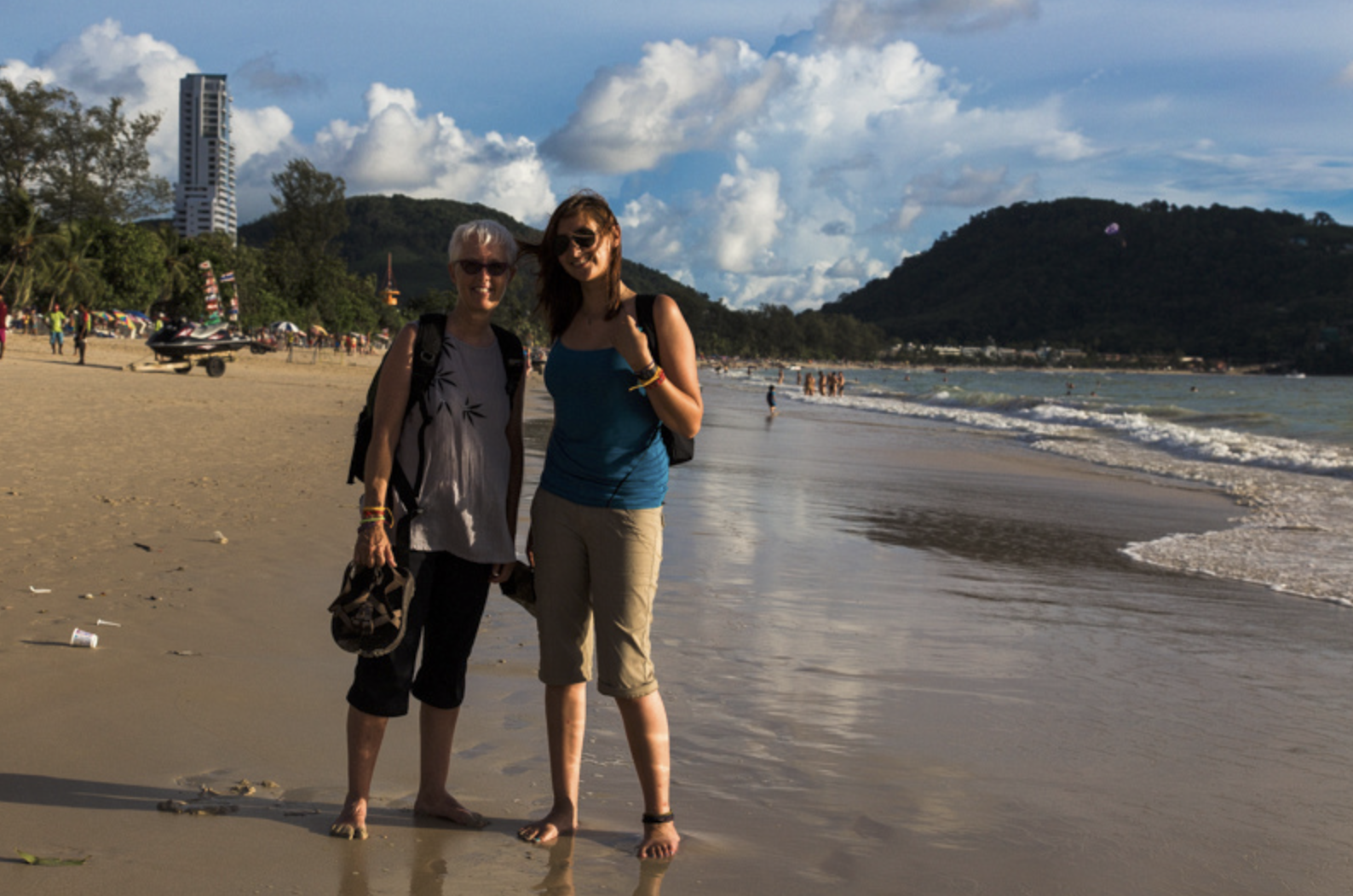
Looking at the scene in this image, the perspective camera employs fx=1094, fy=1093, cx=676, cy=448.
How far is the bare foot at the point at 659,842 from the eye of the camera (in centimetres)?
305

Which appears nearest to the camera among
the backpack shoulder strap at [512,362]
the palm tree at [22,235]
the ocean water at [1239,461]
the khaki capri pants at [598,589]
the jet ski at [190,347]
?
the khaki capri pants at [598,589]

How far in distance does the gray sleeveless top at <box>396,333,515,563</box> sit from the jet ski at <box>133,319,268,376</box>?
28.5 metres

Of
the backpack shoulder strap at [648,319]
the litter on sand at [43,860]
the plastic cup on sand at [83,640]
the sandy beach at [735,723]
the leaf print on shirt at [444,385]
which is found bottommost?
the sandy beach at [735,723]

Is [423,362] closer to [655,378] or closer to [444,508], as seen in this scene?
[444,508]

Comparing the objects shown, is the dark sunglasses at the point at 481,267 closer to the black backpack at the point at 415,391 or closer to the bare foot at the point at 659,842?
the black backpack at the point at 415,391

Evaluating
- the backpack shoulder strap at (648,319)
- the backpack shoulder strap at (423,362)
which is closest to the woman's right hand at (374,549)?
the backpack shoulder strap at (423,362)

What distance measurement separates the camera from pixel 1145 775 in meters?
3.90

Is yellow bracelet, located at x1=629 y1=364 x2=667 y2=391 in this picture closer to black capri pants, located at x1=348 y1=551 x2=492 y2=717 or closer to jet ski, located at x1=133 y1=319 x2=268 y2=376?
black capri pants, located at x1=348 y1=551 x2=492 y2=717

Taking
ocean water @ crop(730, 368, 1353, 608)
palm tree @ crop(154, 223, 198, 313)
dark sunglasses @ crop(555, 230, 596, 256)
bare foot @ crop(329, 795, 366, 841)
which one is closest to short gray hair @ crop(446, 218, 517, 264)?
dark sunglasses @ crop(555, 230, 596, 256)

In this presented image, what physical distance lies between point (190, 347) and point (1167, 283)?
17186cm

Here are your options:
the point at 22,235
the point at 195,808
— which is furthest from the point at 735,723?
the point at 22,235

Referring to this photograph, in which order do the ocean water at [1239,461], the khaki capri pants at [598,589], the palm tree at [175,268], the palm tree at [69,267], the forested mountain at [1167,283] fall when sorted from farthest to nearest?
the forested mountain at [1167,283]
the palm tree at [175,268]
the palm tree at [69,267]
the ocean water at [1239,461]
the khaki capri pants at [598,589]

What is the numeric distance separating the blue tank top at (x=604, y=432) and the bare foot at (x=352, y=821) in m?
1.03

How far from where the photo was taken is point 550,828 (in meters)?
3.13
